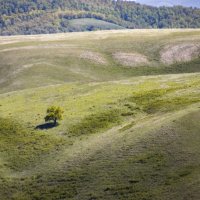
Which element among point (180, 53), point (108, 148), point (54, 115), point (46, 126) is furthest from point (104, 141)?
point (180, 53)

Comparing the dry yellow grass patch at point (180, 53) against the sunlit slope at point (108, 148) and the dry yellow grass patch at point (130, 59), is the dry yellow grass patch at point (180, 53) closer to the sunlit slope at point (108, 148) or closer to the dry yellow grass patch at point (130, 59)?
the dry yellow grass patch at point (130, 59)

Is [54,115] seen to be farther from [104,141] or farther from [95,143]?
[104,141]

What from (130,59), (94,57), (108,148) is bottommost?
(130,59)

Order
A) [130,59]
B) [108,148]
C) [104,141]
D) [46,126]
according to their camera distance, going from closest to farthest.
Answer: [108,148], [104,141], [46,126], [130,59]

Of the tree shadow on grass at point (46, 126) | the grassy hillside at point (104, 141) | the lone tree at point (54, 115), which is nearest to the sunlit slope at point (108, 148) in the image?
the grassy hillside at point (104, 141)

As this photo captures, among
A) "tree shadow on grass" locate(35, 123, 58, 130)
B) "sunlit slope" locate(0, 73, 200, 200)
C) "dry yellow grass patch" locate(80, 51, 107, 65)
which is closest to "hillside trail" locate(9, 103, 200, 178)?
"sunlit slope" locate(0, 73, 200, 200)
